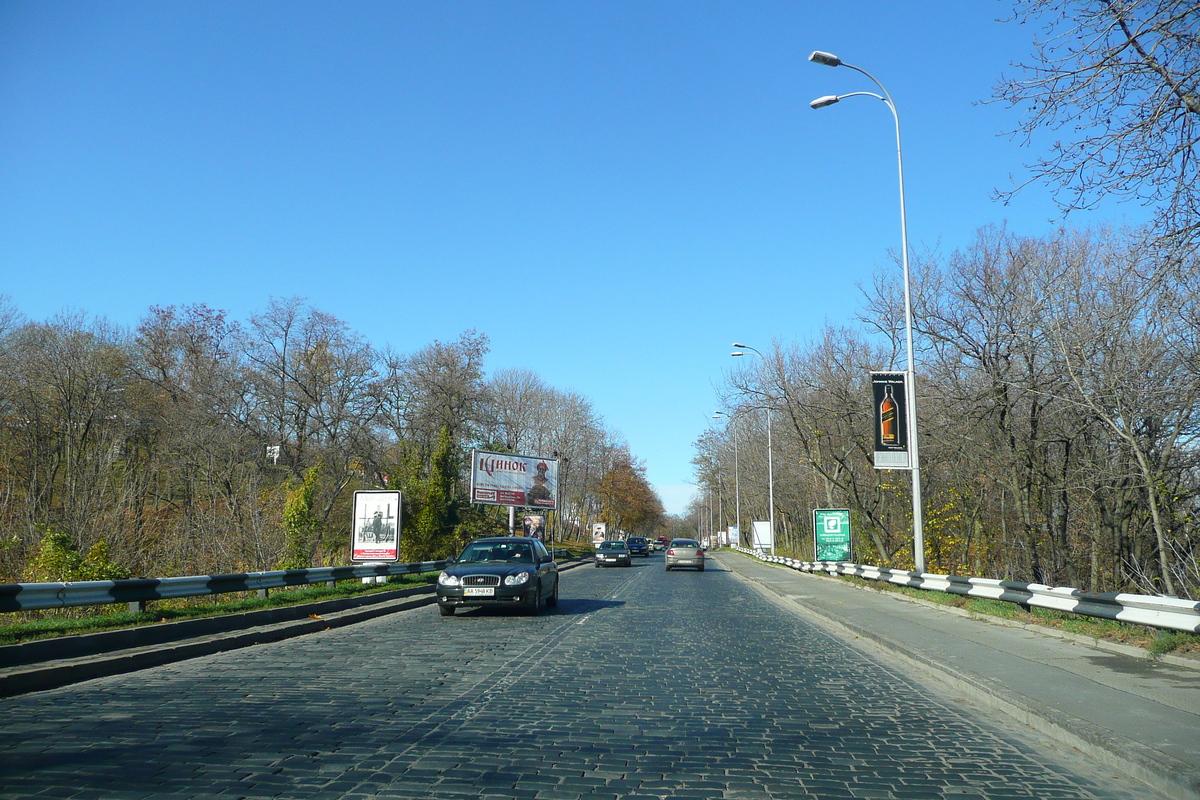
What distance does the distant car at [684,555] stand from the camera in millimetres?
39375

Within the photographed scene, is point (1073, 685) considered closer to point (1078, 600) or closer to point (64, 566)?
point (1078, 600)

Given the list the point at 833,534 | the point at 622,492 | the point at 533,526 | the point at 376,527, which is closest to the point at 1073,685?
the point at 376,527

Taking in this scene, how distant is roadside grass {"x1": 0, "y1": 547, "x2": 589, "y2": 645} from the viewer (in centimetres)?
1030

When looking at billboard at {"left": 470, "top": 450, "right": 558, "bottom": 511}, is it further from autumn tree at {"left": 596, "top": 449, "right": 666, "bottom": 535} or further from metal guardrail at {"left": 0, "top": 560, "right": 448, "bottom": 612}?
autumn tree at {"left": 596, "top": 449, "right": 666, "bottom": 535}

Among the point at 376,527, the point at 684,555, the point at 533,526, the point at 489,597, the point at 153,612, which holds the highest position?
the point at 376,527

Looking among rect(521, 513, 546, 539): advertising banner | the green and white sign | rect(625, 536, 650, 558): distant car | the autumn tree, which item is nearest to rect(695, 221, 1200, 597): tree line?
the green and white sign

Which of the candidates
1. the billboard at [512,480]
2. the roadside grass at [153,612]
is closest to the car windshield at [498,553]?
the roadside grass at [153,612]

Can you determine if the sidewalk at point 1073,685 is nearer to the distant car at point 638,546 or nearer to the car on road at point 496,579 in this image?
the car on road at point 496,579

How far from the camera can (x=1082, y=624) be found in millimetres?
12414

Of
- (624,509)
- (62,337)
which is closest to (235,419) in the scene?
(62,337)

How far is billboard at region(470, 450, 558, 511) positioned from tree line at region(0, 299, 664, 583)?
1173 millimetres

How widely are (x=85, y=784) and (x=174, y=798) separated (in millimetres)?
674

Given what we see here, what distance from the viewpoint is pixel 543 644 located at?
1232 cm

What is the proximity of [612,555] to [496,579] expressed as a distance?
29770 millimetres
